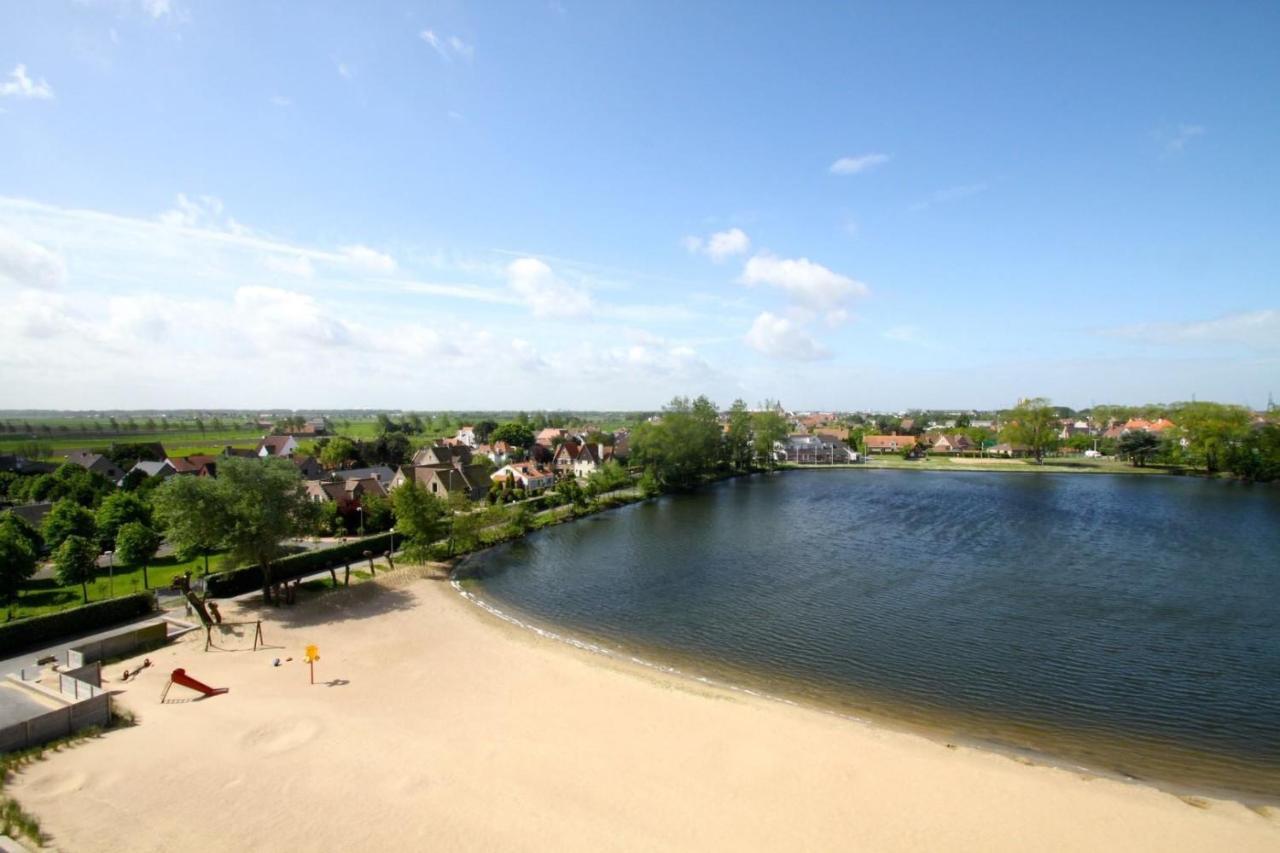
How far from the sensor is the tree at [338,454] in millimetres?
72625

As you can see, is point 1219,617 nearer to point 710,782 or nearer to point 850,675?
point 850,675

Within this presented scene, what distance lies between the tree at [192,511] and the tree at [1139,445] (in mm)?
112088

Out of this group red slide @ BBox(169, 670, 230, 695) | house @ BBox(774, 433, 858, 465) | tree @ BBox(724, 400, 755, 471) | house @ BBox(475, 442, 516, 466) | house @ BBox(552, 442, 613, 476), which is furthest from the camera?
house @ BBox(774, 433, 858, 465)

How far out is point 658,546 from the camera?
39.8 metres

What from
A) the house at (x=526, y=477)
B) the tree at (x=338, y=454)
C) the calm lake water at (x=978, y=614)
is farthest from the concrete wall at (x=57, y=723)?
the tree at (x=338, y=454)

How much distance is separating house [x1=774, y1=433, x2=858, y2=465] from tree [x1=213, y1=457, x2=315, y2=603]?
284ft

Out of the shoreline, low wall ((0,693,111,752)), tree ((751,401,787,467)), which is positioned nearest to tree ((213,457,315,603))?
low wall ((0,693,111,752))

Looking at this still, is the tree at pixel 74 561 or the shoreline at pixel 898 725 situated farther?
the tree at pixel 74 561

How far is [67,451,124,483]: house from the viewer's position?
57.4 meters

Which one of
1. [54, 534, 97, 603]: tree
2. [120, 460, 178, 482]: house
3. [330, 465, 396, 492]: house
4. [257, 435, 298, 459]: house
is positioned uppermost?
[257, 435, 298, 459]: house

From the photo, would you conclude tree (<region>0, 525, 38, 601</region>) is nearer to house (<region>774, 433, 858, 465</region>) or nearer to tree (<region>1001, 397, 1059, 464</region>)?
house (<region>774, 433, 858, 465</region>)

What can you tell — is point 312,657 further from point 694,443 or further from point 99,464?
point 99,464

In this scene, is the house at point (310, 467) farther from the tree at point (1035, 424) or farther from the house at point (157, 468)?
the tree at point (1035, 424)

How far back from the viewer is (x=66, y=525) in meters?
29.8
